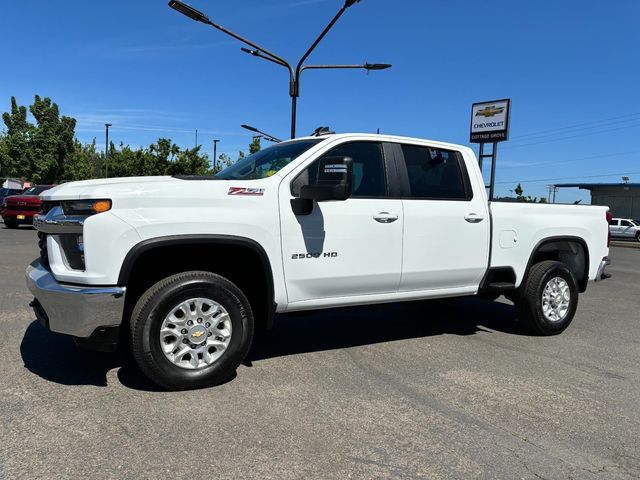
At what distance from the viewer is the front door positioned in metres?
4.23

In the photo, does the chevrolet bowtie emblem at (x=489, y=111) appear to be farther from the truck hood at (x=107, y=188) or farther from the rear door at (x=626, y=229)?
the truck hood at (x=107, y=188)

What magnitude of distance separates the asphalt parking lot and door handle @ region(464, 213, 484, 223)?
1.28 metres

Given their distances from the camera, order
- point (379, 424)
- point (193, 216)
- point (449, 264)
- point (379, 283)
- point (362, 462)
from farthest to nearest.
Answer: point (449, 264), point (379, 283), point (193, 216), point (379, 424), point (362, 462)

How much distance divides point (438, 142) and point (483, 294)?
1725 millimetres

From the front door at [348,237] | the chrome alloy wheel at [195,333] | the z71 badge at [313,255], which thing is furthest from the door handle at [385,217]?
the chrome alloy wheel at [195,333]

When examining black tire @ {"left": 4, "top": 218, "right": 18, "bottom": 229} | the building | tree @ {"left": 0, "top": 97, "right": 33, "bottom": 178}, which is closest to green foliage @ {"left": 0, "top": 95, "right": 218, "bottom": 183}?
tree @ {"left": 0, "top": 97, "right": 33, "bottom": 178}

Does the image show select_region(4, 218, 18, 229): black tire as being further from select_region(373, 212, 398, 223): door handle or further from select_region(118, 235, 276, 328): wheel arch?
select_region(373, 212, 398, 223): door handle

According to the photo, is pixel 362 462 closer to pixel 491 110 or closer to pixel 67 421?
pixel 67 421

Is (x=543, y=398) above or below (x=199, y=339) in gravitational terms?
below

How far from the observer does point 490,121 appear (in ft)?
103

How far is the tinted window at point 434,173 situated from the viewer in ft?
16.4

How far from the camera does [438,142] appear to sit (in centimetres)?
534

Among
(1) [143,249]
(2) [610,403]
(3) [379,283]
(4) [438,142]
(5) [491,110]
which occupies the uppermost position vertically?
(5) [491,110]

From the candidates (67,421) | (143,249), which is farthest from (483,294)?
(67,421)
